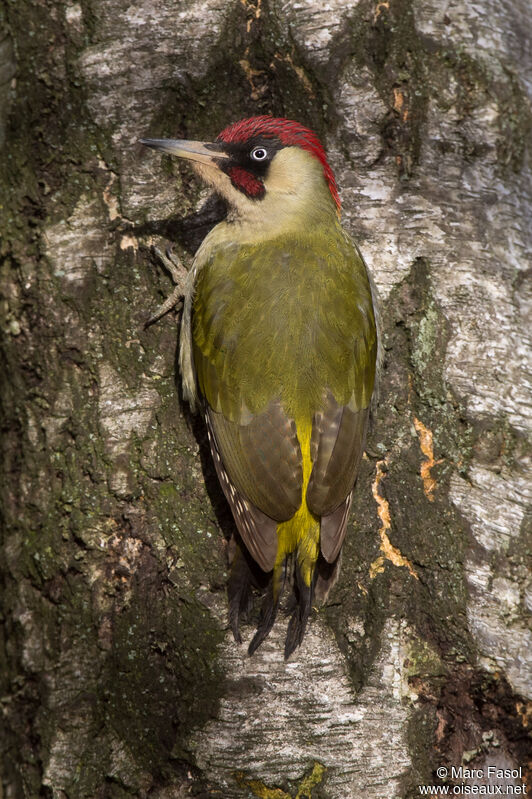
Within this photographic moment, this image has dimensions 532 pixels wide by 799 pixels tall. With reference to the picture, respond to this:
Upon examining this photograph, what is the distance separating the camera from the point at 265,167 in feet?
9.78

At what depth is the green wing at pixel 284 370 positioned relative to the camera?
97.2 inches

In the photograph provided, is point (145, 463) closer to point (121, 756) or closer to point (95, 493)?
point (95, 493)

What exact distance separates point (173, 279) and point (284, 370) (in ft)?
1.61

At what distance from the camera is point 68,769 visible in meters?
2.37

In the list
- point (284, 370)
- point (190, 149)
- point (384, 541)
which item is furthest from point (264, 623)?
point (190, 149)

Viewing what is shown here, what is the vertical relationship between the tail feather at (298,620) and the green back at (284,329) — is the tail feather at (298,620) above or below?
below

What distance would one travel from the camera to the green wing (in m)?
2.47

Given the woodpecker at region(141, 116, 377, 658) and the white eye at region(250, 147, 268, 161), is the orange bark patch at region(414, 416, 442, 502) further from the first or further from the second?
the white eye at region(250, 147, 268, 161)

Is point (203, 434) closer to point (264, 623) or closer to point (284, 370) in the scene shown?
point (284, 370)

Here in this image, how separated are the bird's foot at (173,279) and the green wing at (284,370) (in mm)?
105

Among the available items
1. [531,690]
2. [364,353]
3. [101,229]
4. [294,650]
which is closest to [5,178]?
[101,229]

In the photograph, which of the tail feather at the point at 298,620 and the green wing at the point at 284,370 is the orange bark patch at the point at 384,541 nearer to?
the green wing at the point at 284,370

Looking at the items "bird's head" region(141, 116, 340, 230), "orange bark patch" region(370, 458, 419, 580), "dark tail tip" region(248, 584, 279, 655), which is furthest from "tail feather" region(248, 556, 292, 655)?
"bird's head" region(141, 116, 340, 230)

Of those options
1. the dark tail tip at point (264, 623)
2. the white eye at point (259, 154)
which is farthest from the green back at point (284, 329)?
the dark tail tip at point (264, 623)
